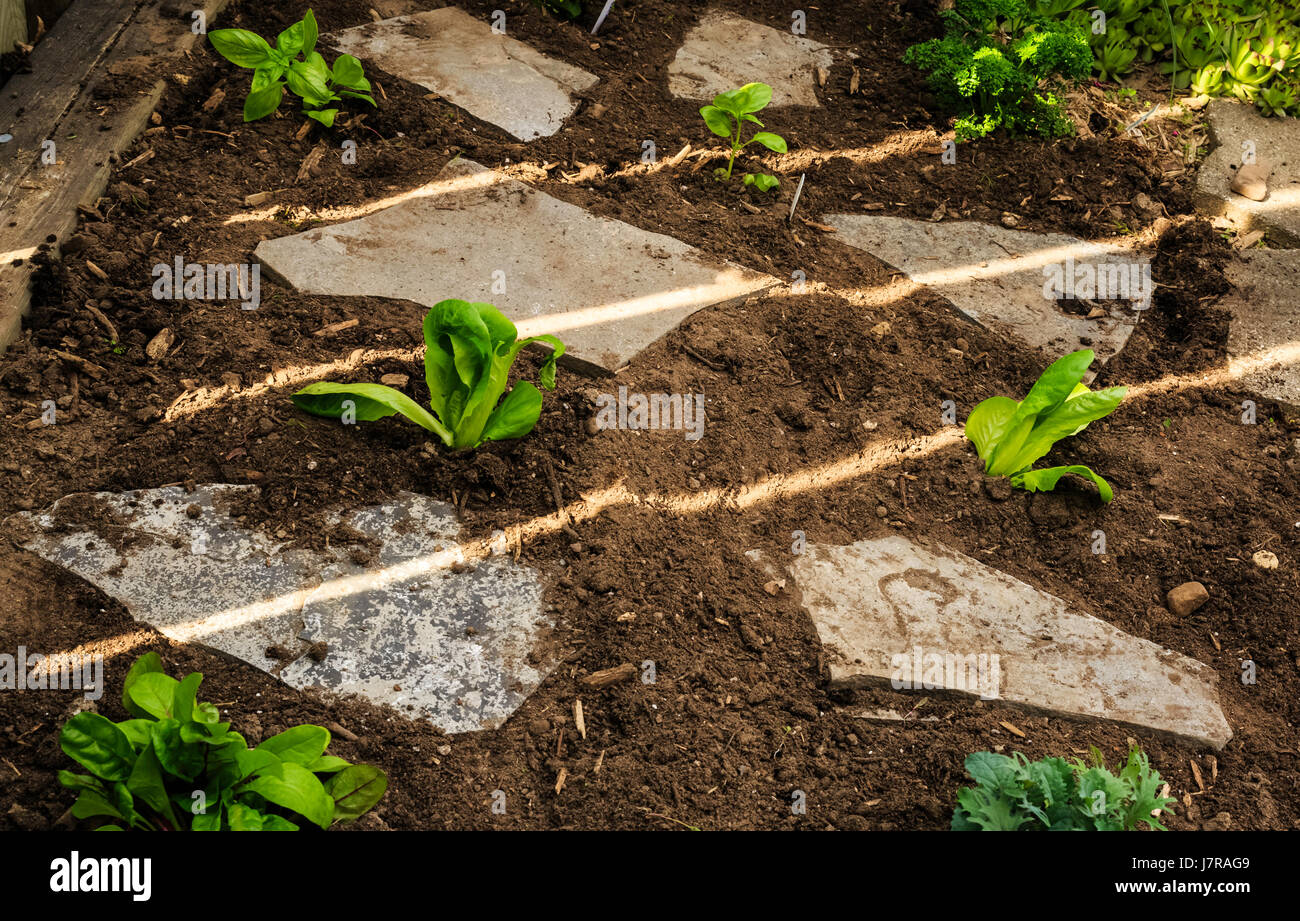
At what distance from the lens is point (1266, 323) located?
3.31 m

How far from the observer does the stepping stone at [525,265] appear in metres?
2.93

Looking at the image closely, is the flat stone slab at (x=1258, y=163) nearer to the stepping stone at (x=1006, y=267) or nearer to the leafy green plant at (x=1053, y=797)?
the stepping stone at (x=1006, y=267)

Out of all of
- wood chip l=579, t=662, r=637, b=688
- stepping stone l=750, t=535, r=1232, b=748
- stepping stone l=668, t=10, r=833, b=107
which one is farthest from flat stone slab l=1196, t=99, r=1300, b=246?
wood chip l=579, t=662, r=637, b=688

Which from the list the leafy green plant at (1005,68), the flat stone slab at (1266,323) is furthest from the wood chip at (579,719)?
the leafy green plant at (1005,68)

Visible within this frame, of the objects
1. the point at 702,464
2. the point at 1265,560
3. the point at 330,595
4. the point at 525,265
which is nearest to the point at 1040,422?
the point at 1265,560

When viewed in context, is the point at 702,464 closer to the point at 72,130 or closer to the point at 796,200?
the point at 796,200

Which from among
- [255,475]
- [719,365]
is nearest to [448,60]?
[719,365]

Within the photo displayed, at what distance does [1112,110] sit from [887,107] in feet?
2.80

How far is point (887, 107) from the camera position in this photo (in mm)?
3934

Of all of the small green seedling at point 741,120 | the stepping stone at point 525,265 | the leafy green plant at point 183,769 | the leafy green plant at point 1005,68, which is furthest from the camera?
the leafy green plant at point 1005,68

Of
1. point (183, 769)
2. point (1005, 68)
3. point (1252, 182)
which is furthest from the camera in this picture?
point (1252, 182)

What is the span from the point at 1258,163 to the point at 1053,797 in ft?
9.69

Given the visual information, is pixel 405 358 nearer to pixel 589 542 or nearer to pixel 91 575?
pixel 589 542

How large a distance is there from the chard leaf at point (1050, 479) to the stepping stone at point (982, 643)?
0.28 meters
